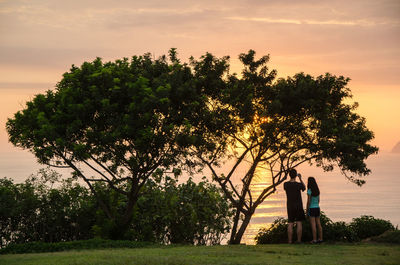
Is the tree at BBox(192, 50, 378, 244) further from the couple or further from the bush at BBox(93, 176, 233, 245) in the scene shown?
the couple

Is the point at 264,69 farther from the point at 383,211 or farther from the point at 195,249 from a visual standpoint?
the point at 383,211

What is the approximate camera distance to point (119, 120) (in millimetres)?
17234

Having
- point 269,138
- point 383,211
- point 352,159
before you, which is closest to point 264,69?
point 269,138

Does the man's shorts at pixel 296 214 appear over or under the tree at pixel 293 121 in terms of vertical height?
under

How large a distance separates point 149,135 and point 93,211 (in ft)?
15.6

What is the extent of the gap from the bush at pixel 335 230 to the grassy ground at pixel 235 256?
2735 millimetres

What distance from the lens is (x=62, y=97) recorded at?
17.4m

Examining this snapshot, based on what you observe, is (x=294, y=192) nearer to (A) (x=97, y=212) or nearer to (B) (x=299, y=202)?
(B) (x=299, y=202)

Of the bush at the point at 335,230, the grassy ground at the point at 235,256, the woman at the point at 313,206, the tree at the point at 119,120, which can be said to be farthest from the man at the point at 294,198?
the tree at the point at 119,120

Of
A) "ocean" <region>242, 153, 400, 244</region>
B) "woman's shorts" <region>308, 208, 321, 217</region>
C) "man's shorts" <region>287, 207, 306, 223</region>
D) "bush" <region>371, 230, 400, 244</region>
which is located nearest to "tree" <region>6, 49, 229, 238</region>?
"man's shorts" <region>287, 207, 306, 223</region>

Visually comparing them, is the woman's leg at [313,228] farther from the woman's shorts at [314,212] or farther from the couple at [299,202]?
the woman's shorts at [314,212]

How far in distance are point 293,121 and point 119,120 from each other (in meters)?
6.47

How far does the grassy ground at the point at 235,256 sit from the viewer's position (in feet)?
39.7

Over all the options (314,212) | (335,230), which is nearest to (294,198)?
(314,212)
